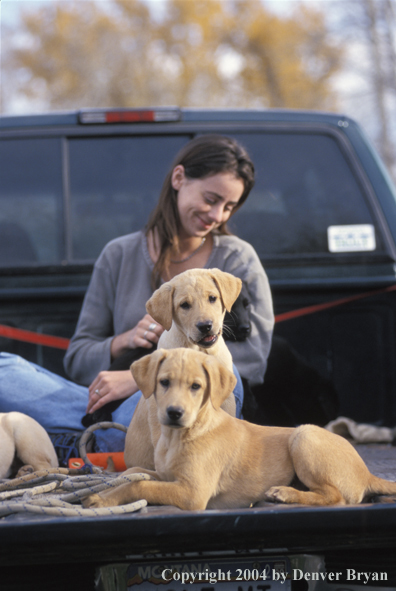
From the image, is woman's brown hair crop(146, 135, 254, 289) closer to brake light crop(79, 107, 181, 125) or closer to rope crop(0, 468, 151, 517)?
brake light crop(79, 107, 181, 125)

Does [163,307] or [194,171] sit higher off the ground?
[194,171]

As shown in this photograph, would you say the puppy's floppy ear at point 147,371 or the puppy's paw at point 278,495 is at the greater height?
the puppy's floppy ear at point 147,371

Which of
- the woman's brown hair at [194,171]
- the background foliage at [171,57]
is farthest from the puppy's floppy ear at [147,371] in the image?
the background foliage at [171,57]

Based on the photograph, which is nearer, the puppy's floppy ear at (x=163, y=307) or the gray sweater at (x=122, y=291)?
the puppy's floppy ear at (x=163, y=307)

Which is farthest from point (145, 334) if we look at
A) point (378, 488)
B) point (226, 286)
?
point (378, 488)

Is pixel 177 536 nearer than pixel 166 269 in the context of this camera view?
Yes

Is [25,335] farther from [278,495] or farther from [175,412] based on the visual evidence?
[278,495]

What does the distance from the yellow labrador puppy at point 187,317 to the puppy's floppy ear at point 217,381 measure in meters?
0.30

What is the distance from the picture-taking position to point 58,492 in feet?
6.66

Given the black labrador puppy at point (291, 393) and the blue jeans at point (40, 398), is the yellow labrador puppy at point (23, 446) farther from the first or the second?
the black labrador puppy at point (291, 393)

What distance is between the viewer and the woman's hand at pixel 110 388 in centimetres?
261

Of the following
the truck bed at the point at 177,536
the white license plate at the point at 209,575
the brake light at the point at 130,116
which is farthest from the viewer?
the brake light at the point at 130,116

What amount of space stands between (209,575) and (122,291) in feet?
5.13

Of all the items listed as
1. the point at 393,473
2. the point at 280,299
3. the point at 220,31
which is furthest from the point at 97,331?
the point at 220,31
